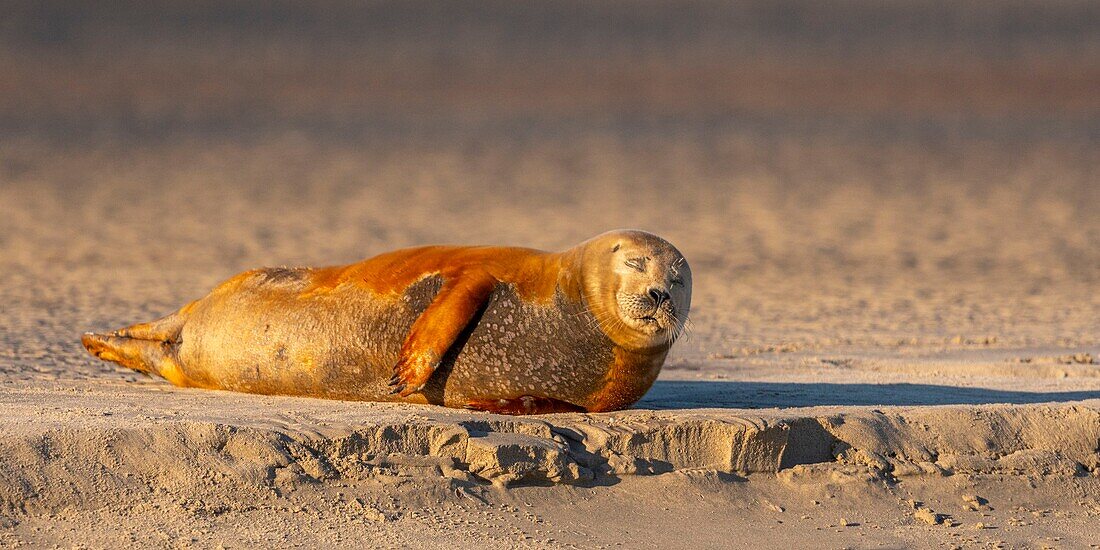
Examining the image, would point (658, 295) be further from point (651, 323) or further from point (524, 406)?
point (524, 406)

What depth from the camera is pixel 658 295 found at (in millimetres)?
5789

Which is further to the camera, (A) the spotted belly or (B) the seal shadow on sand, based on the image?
(B) the seal shadow on sand

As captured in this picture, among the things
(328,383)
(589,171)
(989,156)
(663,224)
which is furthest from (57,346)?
(989,156)

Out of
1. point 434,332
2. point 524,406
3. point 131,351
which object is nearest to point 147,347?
point 131,351

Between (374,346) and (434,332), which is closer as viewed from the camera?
(434,332)

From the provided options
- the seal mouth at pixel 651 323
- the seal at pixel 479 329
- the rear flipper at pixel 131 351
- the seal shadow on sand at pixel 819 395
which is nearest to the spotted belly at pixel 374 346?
the seal at pixel 479 329

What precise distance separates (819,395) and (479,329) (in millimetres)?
1679

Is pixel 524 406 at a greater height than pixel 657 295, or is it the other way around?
pixel 657 295

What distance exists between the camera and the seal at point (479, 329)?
588 centimetres

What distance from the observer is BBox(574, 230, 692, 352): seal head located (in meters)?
5.80

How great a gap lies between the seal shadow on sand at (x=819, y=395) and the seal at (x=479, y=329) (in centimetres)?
52

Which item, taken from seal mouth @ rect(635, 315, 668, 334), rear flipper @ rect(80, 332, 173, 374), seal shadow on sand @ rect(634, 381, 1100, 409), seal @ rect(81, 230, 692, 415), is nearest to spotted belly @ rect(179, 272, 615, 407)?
seal @ rect(81, 230, 692, 415)

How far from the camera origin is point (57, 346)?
8297 millimetres

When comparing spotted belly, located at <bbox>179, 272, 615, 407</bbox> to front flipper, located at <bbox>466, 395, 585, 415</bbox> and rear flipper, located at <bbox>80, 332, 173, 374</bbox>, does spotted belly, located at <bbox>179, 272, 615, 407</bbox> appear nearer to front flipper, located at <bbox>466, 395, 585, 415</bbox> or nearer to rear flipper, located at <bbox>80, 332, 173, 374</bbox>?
front flipper, located at <bbox>466, 395, 585, 415</bbox>
